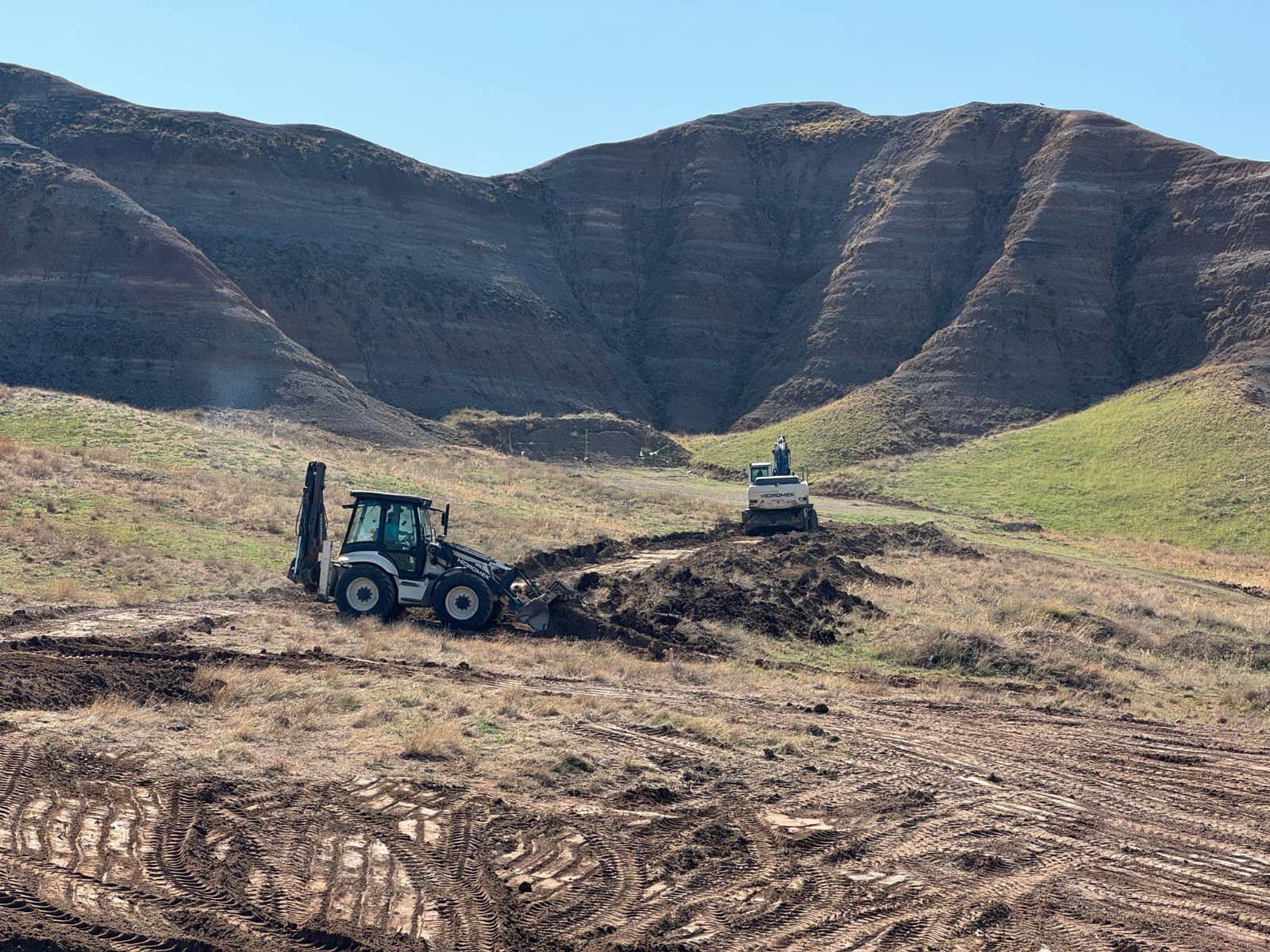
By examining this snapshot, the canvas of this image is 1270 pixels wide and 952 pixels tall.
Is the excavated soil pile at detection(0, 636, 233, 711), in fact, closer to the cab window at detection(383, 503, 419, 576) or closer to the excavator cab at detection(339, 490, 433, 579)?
the excavator cab at detection(339, 490, 433, 579)

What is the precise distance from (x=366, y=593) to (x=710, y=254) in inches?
3030

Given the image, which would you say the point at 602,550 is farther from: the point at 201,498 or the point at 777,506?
the point at 201,498

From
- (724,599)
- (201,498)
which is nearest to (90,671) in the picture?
(724,599)

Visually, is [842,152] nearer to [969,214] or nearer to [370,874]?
[969,214]

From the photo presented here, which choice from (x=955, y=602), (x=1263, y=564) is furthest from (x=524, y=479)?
(x=1263, y=564)

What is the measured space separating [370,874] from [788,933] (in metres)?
3.27

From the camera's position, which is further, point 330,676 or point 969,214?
point 969,214

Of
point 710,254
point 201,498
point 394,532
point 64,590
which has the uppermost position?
point 710,254

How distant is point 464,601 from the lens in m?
19.8

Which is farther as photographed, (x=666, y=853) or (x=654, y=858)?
(x=666, y=853)

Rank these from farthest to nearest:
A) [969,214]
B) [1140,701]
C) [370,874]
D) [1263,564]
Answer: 1. [969,214]
2. [1263,564]
3. [1140,701]
4. [370,874]

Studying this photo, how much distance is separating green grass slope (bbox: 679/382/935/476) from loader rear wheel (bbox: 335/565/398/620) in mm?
46917

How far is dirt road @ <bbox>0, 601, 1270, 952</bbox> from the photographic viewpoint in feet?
26.9

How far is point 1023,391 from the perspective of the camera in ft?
245
